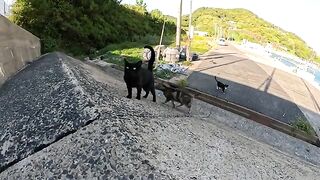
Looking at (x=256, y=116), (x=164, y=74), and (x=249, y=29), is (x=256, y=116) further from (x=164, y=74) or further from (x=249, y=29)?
(x=249, y=29)

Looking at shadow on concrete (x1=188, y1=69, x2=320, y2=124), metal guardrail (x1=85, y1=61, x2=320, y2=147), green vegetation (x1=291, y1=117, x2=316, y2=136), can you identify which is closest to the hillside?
shadow on concrete (x1=188, y1=69, x2=320, y2=124)

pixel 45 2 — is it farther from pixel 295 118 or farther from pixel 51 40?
pixel 295 118

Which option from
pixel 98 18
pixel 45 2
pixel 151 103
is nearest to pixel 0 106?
pixel 151 103

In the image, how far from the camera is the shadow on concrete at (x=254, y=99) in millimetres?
10617

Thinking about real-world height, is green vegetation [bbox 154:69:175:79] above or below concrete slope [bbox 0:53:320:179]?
below

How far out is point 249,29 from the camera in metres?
102

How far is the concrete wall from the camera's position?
7.36 m

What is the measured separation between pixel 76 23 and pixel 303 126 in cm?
929

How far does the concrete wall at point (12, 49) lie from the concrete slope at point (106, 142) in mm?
927

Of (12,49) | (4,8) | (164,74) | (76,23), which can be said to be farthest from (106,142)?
(76,23)

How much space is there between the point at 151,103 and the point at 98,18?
11222 mm

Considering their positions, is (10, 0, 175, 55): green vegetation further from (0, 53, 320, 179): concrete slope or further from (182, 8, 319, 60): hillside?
(182, 8, 319, 60): hillside

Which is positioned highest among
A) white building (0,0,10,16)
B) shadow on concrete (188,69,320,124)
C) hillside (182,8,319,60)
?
white building (0,0,10,16)

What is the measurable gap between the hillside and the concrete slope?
247 feet
